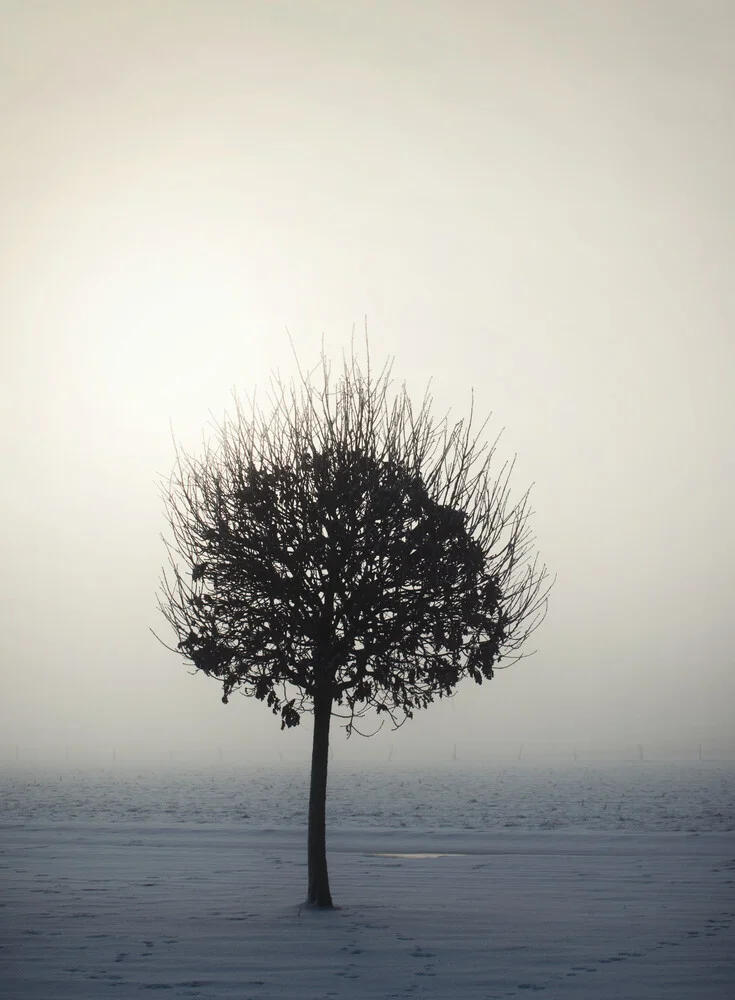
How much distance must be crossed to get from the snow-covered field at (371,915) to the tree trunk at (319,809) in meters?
0.38

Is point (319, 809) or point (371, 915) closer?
point (371, 915)

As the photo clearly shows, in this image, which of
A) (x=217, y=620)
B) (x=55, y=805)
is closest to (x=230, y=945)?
(x=217, y=620)

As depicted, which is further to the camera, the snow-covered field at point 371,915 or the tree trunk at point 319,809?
the tree trunk at point 319,809

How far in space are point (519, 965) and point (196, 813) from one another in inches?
1219

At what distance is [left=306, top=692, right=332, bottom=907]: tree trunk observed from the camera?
1406 cm

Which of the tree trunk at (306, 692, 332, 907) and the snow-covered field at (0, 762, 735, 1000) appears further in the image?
the tree trunk at (306, 692, 332, 907)

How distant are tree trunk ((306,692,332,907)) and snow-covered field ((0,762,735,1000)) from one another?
38 cm

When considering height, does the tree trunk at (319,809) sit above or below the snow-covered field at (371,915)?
above

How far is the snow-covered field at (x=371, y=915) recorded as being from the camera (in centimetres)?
998

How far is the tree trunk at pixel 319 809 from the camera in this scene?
14.1 m

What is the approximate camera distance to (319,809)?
46.5 feet

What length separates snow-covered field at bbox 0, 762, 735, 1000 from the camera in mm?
9977

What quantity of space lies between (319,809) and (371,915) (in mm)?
1673

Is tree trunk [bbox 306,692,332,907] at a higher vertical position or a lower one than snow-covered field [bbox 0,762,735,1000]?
higher
